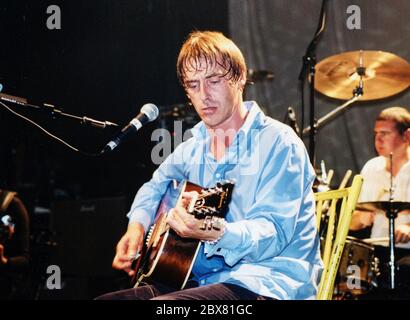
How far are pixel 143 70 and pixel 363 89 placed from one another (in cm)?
198

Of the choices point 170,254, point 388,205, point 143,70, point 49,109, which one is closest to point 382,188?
point 388,205

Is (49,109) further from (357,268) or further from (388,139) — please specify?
(388,139)

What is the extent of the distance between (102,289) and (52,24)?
7.49ft

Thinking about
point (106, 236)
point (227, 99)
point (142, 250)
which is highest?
point (227, 99)

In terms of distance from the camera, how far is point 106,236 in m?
4.65

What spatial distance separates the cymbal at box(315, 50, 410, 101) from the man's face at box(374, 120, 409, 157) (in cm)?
25

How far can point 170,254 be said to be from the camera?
2.10 meters

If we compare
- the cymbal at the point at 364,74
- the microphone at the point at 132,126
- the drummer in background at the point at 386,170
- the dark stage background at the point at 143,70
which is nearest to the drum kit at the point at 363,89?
the cymbal at the point at 364,74

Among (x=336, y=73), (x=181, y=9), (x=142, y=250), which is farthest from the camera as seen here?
(x=181, y=9)

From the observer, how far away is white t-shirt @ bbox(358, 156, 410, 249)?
4.21 m

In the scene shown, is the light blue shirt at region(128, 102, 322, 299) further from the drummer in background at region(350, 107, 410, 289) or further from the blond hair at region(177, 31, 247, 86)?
the drummer in background at region(350, 107, 410, 289)

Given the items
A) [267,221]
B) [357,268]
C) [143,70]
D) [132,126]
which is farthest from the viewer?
[143,70]
